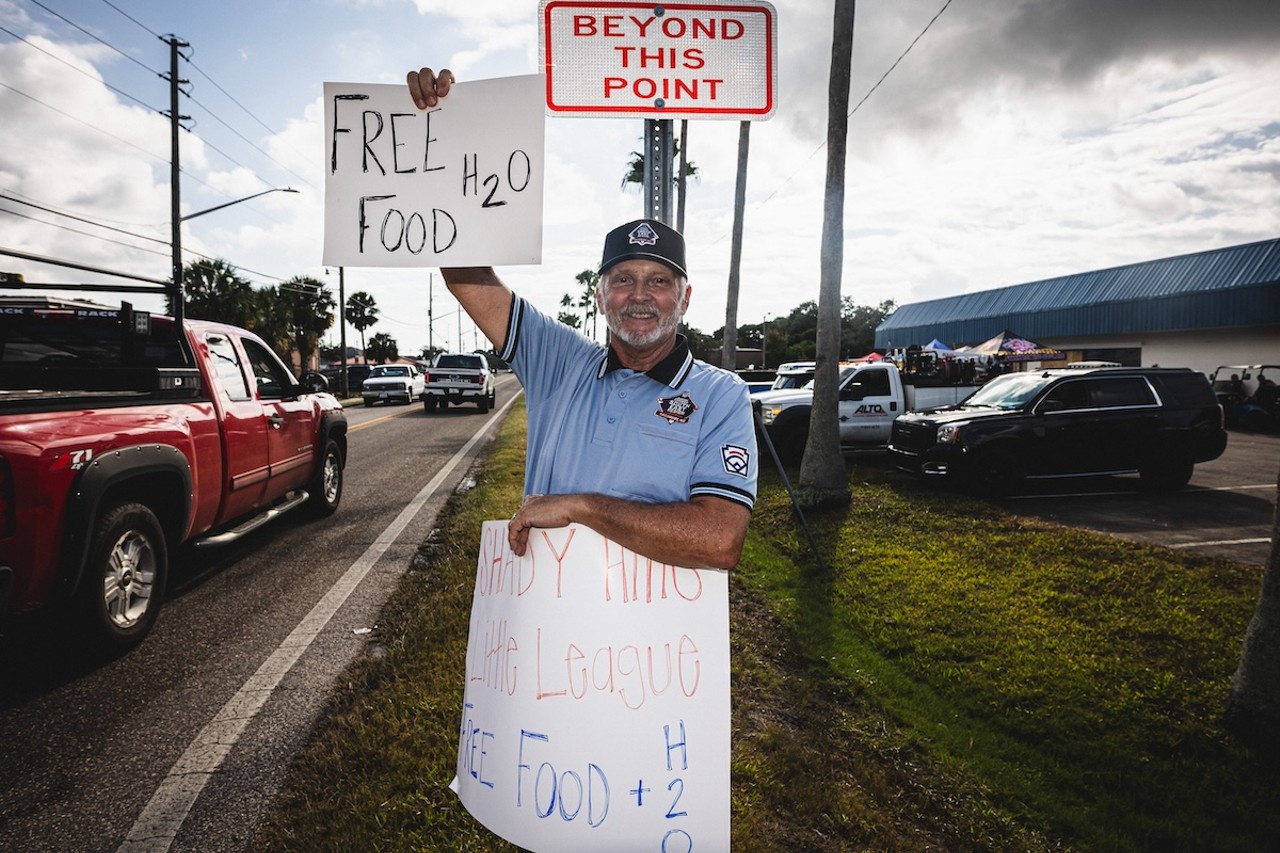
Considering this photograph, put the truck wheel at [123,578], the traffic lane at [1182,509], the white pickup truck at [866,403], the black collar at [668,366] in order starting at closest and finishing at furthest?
1. the black collar at [668,366]
2. the truck wheel at [123,578]
3. the traffic lane at [1182,509]
4. the white pickup truck at [866,403]

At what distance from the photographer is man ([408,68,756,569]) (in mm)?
1604

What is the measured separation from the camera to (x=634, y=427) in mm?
1767

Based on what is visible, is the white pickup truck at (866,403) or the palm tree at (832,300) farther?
the white pickup truck at (866,403)

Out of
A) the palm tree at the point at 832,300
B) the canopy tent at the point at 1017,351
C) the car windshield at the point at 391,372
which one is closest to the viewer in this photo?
the palm tree at the point at 832,300

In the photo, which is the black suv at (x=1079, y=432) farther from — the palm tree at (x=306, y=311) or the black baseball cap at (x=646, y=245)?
the palm tree at (x=306, y=311)

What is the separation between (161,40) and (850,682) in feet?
89.0

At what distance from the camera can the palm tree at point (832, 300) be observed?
27.1 ft

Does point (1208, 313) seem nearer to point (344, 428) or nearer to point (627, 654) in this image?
point (344, 428)

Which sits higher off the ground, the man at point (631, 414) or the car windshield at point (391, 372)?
the car windshield at point (391, 372)

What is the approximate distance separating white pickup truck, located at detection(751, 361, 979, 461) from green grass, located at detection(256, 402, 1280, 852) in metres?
5.73

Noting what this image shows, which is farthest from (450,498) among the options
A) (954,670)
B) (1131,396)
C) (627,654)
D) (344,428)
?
(1131,396)

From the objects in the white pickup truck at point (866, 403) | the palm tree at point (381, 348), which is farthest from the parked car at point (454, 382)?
the palm tree at point (381, 348)

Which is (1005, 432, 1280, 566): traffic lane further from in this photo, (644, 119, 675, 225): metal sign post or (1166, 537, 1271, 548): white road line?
(644, 119, 675, 225): metal sign post

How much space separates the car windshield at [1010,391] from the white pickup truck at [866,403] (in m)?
1.43
